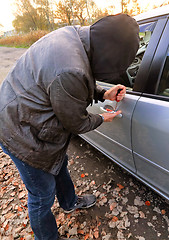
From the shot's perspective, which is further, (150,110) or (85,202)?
(85,202)

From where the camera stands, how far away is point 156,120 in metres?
1.24

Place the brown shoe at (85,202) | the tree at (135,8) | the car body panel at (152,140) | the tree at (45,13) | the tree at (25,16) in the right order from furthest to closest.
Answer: the tree at (25,16) → the tree at (45,13) → the tree at (135,8) → the brown shoe at (85,202) → the car body panel at (152,140)

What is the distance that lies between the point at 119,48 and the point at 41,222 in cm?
137

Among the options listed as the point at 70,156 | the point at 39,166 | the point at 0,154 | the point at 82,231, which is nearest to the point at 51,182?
the point at 39,166

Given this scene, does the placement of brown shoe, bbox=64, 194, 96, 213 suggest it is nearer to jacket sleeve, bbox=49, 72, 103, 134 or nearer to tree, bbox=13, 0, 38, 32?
jacket sleeve, bbox=49, 72, 103, 134

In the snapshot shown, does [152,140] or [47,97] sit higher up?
[47,97]

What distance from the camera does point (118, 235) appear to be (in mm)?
1563

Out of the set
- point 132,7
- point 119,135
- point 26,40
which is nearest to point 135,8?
point 132,7

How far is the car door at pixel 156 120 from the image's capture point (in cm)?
123

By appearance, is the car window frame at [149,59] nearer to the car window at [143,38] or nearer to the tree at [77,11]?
the car window at [143,38]

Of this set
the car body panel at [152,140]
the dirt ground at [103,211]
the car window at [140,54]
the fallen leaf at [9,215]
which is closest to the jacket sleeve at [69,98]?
the car body panel at [152,140]

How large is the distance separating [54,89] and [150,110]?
34.1 inches

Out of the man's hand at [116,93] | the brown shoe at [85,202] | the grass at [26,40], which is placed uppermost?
the grass at [26,40]

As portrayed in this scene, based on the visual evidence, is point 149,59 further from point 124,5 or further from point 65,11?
point 65,11
